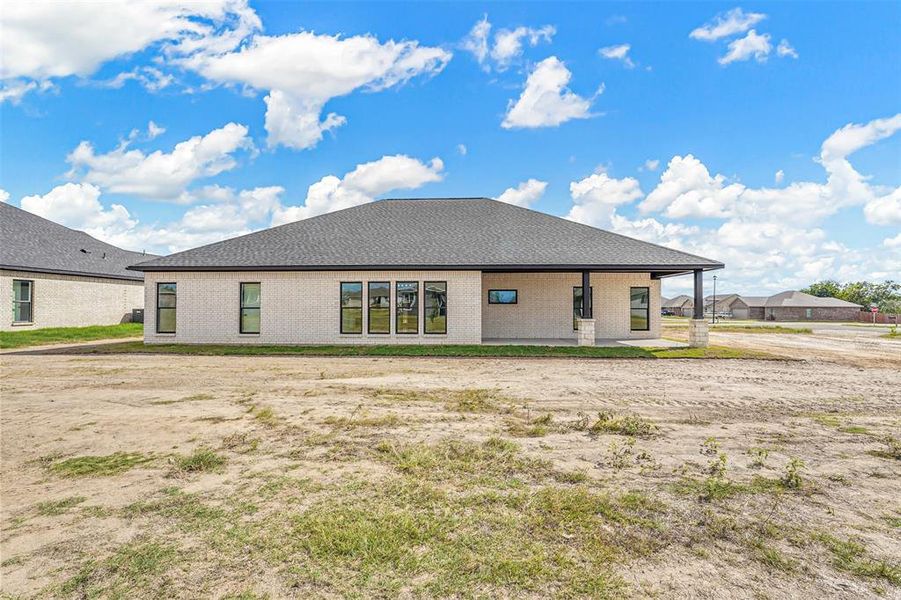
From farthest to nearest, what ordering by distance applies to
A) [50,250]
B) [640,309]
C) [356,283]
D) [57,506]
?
[50,250] → [640,309] → [356,283] → [57,506]

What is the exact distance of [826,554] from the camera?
3.67 meters

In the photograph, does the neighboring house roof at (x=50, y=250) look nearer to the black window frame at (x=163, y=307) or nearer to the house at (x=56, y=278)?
the house at (x=56, y=278)

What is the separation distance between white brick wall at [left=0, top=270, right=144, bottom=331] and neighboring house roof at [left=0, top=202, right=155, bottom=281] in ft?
1.36

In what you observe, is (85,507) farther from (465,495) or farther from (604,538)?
(604,538)

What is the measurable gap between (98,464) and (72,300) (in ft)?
79.5

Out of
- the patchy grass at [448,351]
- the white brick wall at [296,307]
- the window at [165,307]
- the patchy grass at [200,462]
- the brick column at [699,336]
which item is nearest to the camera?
the patchy grass at [200,462]

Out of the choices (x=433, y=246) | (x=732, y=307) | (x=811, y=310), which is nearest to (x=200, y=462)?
(x=433, y=246)

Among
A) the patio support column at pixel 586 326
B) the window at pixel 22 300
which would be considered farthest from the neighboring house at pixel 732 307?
the window at pixel 22 300

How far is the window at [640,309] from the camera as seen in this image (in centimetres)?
2120

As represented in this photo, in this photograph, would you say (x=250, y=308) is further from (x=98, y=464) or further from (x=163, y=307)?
(x=98, y=464)

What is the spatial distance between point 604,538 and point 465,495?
1.35m

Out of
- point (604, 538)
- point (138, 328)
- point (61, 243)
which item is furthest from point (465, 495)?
point (61, 243)

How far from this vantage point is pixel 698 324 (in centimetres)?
1781

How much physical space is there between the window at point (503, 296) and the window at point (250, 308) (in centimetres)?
965
